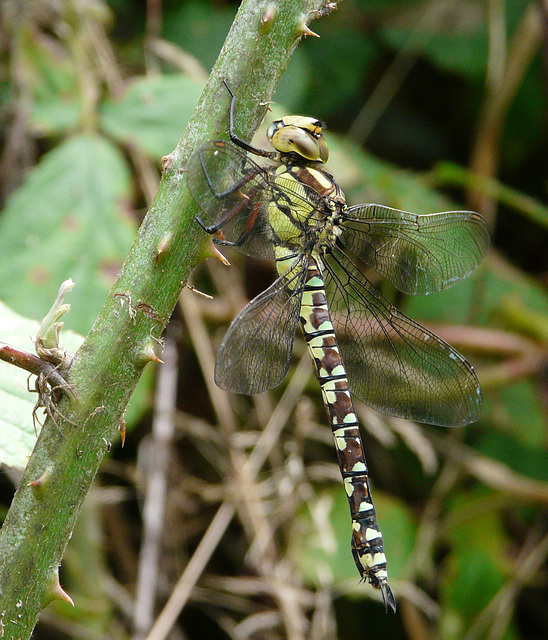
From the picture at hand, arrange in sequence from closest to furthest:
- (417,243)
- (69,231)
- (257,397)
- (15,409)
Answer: (15,409)
(417,243)
(69,231)
(257,397)

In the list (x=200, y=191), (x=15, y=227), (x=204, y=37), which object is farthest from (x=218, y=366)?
(x=204, y=37)

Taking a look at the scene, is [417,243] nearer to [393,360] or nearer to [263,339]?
[393,360]

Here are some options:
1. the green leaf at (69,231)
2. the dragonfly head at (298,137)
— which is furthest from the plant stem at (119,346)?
the green leaf at (69,231)

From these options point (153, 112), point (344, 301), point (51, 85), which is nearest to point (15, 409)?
point (344, 301)

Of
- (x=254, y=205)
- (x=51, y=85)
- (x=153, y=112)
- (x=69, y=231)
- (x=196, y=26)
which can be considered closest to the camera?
(x=254, y=205)

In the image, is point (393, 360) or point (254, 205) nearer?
point (254, 205)

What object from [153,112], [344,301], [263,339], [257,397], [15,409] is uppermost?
[153,112]

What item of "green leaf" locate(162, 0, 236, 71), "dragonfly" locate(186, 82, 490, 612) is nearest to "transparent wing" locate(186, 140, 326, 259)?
"dragonfly" locate(186, 82, 490, 612)
